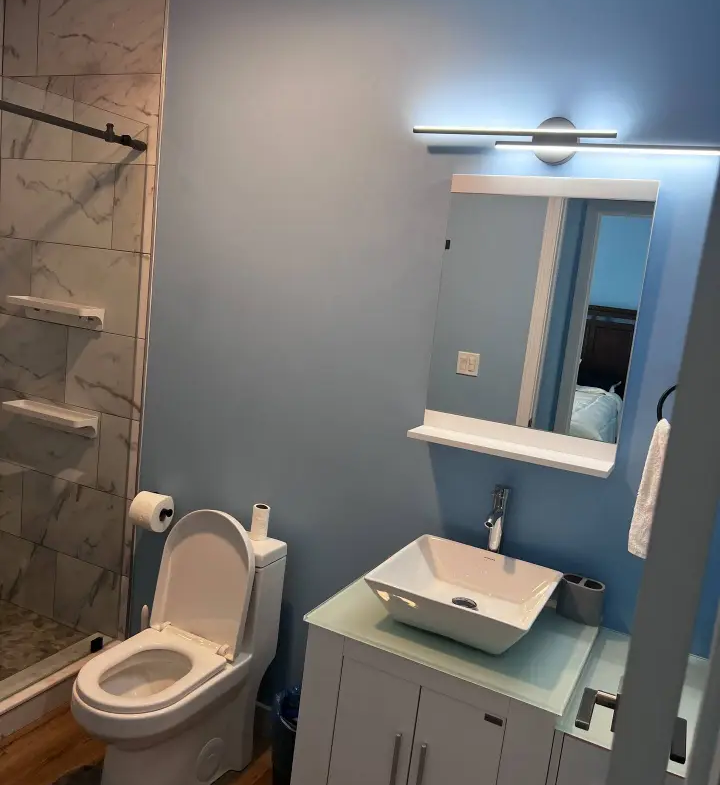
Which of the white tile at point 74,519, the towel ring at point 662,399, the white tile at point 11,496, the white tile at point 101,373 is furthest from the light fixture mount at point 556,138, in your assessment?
the white tile at point 11,496

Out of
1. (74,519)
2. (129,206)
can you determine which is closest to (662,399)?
(129,206)

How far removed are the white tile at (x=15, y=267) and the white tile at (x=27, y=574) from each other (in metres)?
1.04

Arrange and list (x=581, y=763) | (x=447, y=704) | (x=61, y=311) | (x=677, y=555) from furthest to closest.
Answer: (x=61, y=311) → (x=447, y=704) → (x=581, y=763) → (x=677, y=555)

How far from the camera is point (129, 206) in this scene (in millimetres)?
2754

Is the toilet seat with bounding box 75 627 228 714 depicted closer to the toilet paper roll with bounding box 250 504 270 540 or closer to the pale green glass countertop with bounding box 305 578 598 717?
the toilet paper roll with bounding box 250 504 270 540

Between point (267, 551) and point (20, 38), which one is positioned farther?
point (20, 38)

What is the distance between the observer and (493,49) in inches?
82.9

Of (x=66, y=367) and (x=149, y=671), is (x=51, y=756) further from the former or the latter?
(x=66, y=367)

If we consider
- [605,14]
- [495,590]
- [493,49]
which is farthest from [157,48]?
[495,590]

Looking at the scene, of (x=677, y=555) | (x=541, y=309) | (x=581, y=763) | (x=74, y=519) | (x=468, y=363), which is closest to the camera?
(x=677, y=555)

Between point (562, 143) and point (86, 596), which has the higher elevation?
point (562, 143)

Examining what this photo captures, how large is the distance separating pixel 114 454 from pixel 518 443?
1668 millimetres

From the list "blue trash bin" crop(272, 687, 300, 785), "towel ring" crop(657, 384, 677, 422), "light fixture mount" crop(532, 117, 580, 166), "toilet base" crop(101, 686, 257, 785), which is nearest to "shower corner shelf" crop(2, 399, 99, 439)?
"toilet base" crop(101, 686, 257, 785)

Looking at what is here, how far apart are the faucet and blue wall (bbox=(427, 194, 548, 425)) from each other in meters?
0.22
